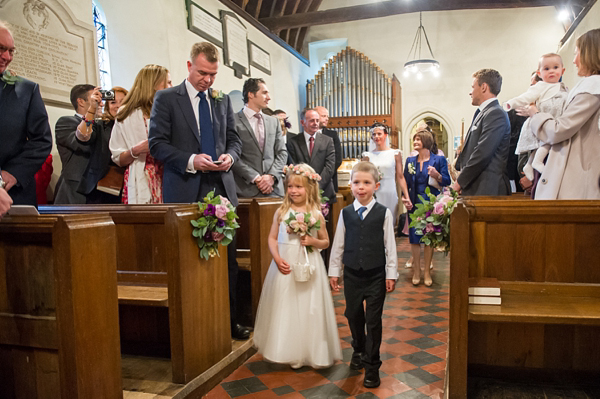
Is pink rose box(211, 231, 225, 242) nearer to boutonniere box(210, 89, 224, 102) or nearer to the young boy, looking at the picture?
the young boy

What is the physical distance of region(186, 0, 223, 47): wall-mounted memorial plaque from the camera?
5.66 meters

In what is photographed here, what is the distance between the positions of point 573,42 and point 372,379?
7.69m

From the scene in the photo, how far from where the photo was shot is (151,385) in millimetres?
2113

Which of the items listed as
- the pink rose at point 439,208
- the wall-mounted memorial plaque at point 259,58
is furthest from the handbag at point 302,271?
the wall-mounted memorial plaque at point 259,58

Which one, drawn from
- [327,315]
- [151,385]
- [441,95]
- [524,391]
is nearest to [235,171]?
[327,315]

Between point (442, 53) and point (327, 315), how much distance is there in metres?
8.76

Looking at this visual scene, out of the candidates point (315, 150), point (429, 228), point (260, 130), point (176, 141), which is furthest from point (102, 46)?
point (429, 228)

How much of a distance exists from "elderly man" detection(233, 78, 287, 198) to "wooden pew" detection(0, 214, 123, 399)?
181 cm

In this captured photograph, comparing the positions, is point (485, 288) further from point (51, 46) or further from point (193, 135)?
point (51, 46)

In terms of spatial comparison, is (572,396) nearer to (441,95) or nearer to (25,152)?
(25,152)

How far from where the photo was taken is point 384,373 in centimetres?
245

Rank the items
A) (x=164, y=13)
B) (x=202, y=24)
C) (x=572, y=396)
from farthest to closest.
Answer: (x=202, y=24) → (x=164, y=13) → (x=572, y=396)

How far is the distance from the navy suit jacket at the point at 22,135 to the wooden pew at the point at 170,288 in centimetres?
32

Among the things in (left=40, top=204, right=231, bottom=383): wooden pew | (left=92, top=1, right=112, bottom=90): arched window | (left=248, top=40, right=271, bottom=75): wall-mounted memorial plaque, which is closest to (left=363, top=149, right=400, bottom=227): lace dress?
(left=40, top=204, right=231, bottom=383): wooden pew
